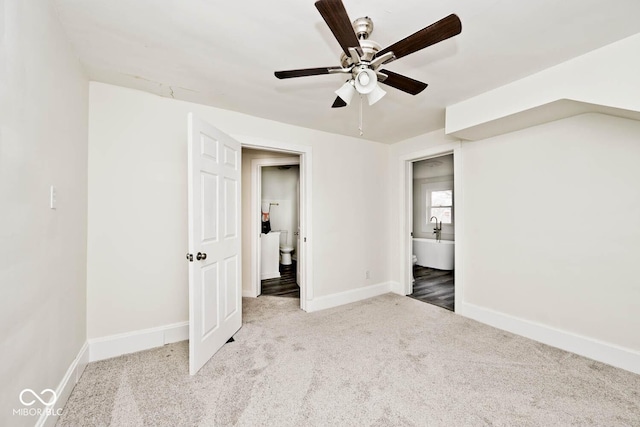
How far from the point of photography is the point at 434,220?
6.07 metres

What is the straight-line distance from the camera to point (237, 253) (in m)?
2.80

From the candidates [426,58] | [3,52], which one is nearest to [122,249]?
[3,52]

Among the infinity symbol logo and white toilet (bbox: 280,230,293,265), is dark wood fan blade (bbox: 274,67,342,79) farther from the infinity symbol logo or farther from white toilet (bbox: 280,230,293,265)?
white toilet (bbox: 280,230,293,265)

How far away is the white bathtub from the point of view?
5.52 m

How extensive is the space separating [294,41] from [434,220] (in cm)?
536

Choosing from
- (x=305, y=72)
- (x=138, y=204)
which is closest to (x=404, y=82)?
(x=305, y=72)

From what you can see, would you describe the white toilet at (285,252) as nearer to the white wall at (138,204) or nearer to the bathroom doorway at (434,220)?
the bathroom doorway at (434,220)

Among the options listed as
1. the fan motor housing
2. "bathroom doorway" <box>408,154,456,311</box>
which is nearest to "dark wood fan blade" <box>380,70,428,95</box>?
the fan motor housing

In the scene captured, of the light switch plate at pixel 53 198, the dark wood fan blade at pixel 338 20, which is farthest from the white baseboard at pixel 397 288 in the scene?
the light switch plate at pixel 53 198

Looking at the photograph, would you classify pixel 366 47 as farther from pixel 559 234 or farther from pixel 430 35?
pixel 559 234

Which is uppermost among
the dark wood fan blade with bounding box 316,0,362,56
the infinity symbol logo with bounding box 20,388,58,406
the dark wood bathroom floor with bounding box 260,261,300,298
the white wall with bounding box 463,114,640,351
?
the dark wood fan blade with bounding box 316,0,362,56

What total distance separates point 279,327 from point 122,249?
170cm

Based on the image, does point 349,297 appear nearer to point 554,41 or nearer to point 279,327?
point 279,327

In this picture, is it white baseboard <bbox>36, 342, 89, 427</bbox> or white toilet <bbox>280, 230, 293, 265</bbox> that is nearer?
white baseboard <bbox>36, 342, 89, 427</bbox>
